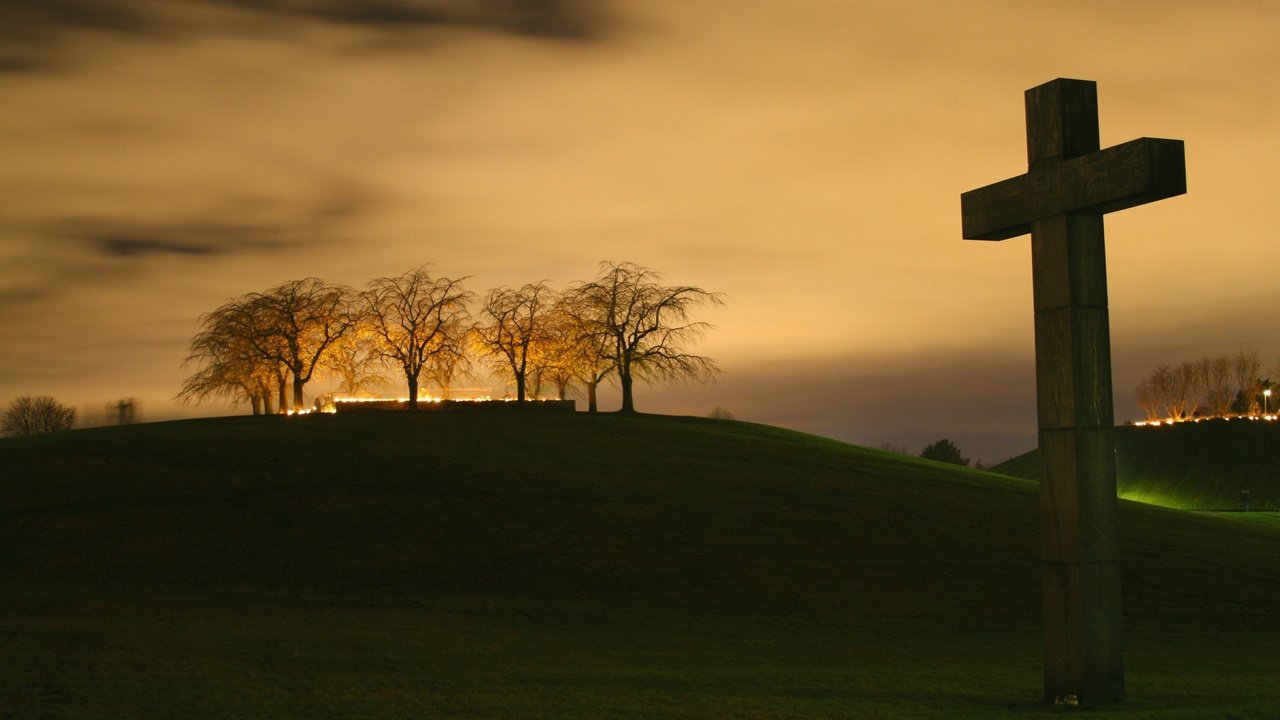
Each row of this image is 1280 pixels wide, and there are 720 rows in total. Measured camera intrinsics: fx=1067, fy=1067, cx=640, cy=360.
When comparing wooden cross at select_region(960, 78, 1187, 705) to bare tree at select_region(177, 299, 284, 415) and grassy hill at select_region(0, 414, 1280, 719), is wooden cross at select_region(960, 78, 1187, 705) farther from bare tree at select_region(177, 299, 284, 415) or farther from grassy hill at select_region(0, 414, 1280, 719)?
bare tree at select_region(177, 299, 284, 415)

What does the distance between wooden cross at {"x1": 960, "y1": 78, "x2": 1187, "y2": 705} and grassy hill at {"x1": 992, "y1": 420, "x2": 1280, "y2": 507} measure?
214ft

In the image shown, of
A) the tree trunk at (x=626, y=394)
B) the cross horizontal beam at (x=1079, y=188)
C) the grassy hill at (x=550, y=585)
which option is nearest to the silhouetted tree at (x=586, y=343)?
the tree trunk at (x=626, y=394)

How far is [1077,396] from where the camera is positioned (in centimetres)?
1162

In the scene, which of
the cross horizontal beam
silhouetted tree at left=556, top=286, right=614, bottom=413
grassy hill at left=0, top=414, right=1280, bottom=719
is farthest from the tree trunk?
the cross horizontal beam

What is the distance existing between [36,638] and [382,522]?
12557 mm

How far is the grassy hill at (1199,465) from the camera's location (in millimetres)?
74344

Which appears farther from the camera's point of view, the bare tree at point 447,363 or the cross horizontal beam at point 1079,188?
the bare tree at point 447,363

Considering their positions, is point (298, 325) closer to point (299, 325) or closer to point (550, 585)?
point (299, 325)

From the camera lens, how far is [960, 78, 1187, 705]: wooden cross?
1152 centimetres

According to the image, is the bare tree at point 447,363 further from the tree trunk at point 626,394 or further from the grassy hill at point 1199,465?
the grassy hill at point 1199,465

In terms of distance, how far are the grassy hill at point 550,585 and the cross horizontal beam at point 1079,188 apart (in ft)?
17.3

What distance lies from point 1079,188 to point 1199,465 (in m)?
82.2

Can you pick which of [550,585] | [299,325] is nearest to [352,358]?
[299,325]

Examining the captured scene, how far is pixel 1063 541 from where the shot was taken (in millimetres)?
11656
